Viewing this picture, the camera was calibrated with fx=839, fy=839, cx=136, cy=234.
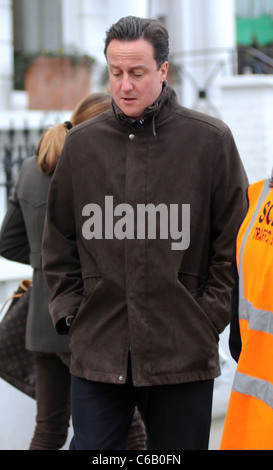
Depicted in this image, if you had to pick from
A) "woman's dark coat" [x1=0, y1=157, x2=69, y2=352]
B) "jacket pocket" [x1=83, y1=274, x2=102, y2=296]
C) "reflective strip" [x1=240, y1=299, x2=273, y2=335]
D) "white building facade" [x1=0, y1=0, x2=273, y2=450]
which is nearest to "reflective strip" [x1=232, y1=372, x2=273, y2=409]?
"reflective strip" [x1=240, y1=299, x2=273, y2=335]

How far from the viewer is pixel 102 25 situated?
431 inches

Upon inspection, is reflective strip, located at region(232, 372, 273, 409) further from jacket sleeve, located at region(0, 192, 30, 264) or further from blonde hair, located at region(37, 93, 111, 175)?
jacket sleeve, located at region(0, 192, 30, 264)

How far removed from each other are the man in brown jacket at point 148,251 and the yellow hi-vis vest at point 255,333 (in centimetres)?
40

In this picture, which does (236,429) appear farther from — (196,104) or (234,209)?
(196,104)

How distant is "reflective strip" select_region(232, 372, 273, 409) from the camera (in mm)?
2295

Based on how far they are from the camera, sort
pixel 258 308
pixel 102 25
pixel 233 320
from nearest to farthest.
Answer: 1. pixel 258 308
2. pixel 233 320
3. pixel 102 25

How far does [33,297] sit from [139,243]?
40.9 inches

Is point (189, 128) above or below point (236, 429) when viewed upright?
above

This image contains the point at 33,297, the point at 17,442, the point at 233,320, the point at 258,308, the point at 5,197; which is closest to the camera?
the point at 258,308

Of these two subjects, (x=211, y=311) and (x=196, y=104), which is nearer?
(x=211, y=311)

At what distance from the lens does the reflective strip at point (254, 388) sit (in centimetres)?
229

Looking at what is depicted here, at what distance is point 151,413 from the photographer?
292cm

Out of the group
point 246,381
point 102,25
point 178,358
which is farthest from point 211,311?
point 102,25

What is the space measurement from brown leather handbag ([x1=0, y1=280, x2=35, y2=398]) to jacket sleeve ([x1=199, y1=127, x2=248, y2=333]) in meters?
1.26
